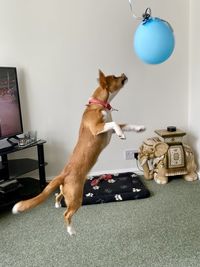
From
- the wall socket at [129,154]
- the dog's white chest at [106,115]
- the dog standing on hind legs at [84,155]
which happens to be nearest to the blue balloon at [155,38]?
the dog standing on hind legs at [84,155]

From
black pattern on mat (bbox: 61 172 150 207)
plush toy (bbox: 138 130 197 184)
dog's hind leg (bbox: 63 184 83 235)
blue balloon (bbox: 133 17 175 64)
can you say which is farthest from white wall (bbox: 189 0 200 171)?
dog's hind leg (bbox: 63 184 83 235)

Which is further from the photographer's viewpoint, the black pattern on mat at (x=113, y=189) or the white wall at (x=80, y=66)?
the white wall at (x=80, y=66)

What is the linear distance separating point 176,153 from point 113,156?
726 mm

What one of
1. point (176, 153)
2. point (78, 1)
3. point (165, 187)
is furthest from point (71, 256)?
point (78, 1)

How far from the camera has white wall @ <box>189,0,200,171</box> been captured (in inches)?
120

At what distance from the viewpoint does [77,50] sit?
3080 mm

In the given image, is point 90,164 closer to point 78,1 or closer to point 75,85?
point 75,85

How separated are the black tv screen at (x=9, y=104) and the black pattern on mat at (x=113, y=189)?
0.89 m

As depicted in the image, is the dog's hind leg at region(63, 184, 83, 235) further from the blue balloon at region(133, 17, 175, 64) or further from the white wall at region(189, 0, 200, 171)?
the white wall at region(189, 0, 200, 171)

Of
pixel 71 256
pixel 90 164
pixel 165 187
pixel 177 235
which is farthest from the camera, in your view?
pixel 165 187

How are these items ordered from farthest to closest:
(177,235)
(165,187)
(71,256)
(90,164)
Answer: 1. (165,187)
2. (177,235)
3. (71,256)
4. (90,164)

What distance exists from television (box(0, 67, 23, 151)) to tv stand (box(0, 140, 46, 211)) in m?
0.18

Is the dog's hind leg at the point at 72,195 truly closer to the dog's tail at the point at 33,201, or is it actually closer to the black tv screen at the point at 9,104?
the dog's tail at the point at 33,201

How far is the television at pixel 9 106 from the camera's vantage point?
8.96 ft
